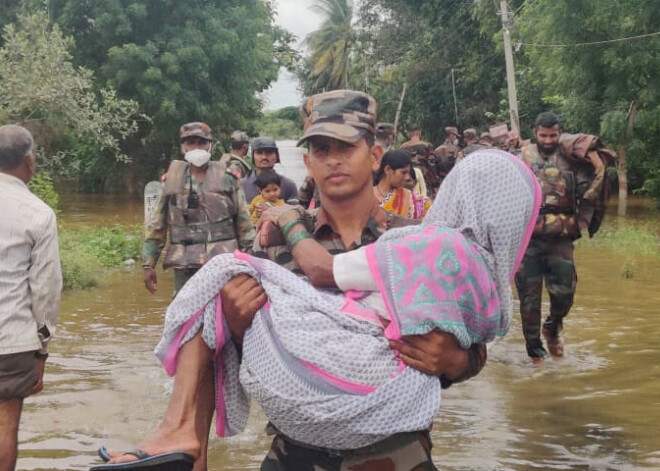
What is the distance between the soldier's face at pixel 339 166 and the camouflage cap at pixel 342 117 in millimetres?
36

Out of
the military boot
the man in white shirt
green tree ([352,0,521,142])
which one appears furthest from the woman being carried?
green tree ([352,0,521,142])

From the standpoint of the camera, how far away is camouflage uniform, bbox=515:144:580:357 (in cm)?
746

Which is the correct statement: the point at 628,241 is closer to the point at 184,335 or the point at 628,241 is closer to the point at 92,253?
the point at 92,253

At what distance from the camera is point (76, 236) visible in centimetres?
1516

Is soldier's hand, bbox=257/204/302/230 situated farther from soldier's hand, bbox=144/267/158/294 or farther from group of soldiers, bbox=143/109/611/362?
soldier's hand, bbox=144/267/158/294

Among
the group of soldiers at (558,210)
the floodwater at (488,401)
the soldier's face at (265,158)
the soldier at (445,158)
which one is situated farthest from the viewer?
the soldier at (445,158)

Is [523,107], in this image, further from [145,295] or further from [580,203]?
[580,203]

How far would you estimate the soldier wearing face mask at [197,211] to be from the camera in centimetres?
666

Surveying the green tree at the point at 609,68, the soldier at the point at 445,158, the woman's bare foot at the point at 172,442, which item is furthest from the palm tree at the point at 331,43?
the woman's bare foot at the point at 172,442

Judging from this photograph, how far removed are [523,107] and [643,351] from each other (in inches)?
967

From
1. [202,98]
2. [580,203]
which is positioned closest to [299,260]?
[580,203]

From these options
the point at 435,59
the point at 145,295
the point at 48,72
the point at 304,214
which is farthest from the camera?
the point at 435,59

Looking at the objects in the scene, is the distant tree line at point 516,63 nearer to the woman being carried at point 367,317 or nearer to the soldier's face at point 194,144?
the soldier's face at point 194,144

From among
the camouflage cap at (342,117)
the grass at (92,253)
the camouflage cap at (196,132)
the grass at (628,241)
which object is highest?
the camouflage cap at (342,117)
